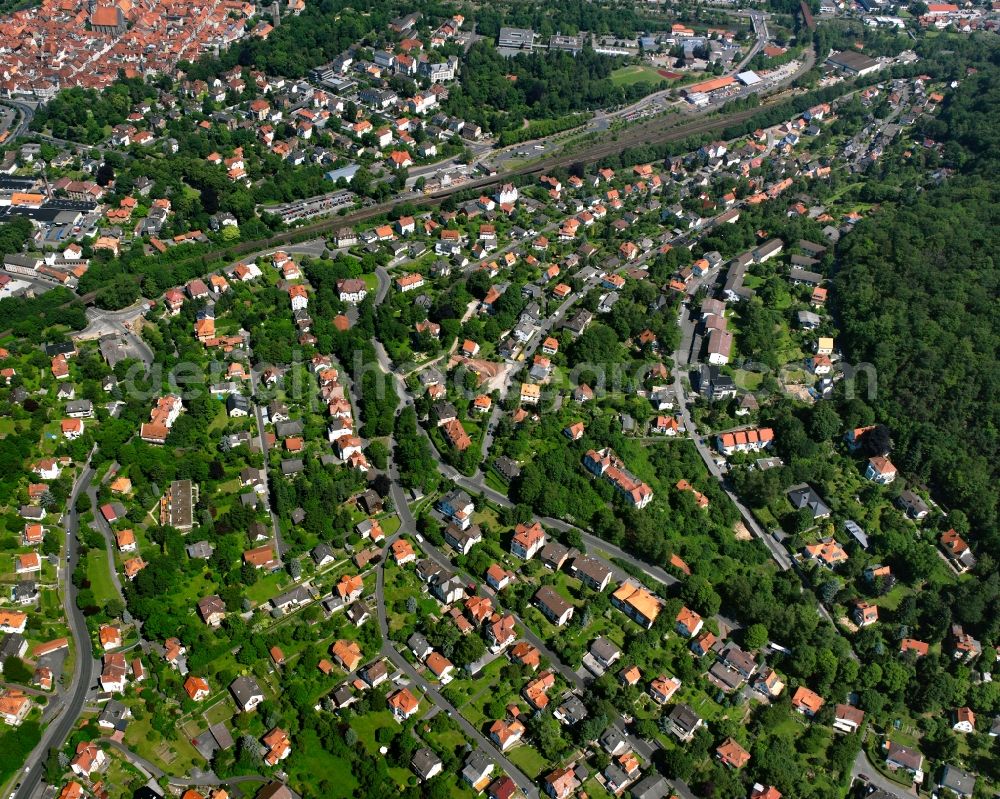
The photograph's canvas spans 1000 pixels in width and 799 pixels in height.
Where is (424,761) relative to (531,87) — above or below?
below

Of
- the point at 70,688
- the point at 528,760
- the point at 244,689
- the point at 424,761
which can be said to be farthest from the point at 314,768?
the point at 70,688

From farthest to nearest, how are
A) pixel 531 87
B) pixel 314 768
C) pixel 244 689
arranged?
pixel 531 87, pixel 244 689, pixel 314 768

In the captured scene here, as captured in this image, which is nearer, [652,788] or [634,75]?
[652,788]

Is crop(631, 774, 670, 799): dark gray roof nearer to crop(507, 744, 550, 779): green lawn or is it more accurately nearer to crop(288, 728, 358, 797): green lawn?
crop(507, 744, 550, 779): green lawn

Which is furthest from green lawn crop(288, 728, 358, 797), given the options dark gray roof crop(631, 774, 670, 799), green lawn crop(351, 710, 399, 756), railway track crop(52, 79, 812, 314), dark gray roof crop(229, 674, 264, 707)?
railway track crop(52, 79, 812, 314)

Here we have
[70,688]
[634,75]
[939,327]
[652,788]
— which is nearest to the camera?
[652,788]

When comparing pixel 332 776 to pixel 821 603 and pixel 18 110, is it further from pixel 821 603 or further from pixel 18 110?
pixel 18 110

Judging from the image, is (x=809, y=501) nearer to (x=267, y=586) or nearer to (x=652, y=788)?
(x=652, y=788)
